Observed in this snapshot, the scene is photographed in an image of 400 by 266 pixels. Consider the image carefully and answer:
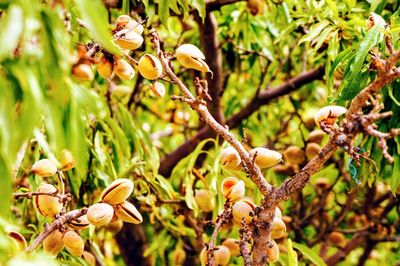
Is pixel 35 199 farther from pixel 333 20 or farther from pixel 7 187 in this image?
pixel 333 20

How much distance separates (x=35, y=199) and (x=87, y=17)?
669mm

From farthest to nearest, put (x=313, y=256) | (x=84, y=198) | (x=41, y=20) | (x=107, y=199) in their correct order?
(x=84, y=198)
(x=313, y=256)
(x=107, y=199)
(x=41, y=20)

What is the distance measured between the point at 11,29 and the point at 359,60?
0.86 metres

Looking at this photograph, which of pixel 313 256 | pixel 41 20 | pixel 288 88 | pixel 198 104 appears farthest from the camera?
pixel 288 88

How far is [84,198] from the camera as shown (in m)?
2.00

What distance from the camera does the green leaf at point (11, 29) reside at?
715mm

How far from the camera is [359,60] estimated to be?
4.59 feet

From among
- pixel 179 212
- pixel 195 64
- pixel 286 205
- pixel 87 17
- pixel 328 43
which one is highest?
pixel 87 17

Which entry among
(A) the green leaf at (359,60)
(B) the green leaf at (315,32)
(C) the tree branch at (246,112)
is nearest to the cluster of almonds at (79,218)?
(A) the green leaf at (359,60)

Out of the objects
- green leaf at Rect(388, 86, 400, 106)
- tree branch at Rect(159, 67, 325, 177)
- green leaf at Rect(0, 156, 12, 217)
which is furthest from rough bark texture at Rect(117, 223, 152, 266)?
green leaf at Rect(0, 156, 12, 217)

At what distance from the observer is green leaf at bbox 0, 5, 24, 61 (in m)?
0.72

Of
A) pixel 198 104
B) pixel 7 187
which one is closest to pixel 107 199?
pixel 198 104

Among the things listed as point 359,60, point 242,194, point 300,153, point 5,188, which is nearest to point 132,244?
point 300,153

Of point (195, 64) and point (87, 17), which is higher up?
point (87, 17)
